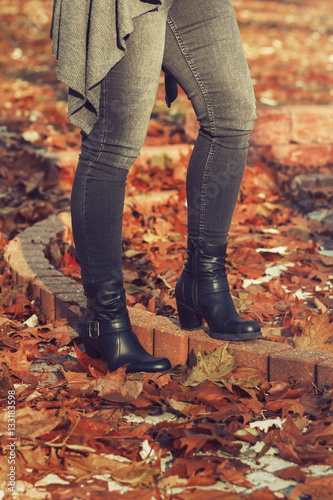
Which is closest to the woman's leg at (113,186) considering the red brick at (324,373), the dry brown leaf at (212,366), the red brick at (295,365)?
the dry brown leaf at (212,366)

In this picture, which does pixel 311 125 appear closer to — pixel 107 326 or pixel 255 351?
pixel 255 351

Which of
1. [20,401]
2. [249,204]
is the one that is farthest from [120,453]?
[249,204]

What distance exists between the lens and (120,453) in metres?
1.70

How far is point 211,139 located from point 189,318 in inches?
23.4

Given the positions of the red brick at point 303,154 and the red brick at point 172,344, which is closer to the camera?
the red brick at point 172,344

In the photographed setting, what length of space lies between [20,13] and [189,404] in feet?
42.9

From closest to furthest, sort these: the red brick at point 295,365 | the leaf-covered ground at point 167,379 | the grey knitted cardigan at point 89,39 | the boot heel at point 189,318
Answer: the leaf-covered ground at point 167,379, the grey knitted cardigan at point 89,39, the red brick at point 295,365, the boot heel at point 189,318

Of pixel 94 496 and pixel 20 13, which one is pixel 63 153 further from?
pixel 20 13

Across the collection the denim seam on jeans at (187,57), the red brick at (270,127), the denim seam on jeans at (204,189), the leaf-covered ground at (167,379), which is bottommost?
the leaf-covered ground at (167,379)

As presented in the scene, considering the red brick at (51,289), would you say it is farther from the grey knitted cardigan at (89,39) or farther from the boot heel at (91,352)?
the grey knitted cardigan at (89,39)

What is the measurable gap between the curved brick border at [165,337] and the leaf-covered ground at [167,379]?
48 mm

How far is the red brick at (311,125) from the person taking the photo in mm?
5273

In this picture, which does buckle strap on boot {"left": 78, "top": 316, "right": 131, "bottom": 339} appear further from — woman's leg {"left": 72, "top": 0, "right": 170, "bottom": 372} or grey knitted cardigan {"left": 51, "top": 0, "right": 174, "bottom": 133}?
grey knitted cardigan {"left": 51, "top": 0, "right": 174, "bottom": 133}

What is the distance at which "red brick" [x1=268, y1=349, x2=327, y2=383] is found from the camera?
2072 mm
